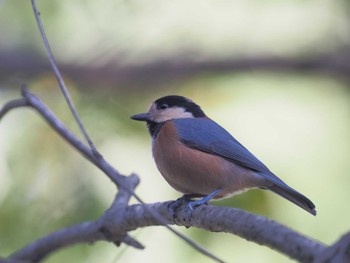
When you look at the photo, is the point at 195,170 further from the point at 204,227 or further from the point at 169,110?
the point at 204,227

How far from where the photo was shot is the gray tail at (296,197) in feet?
13.3

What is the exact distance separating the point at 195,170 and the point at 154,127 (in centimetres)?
70

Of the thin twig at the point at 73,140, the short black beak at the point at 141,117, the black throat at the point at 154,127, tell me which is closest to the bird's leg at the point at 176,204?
the thin twig at the point at 73,140

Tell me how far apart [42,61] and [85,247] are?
127 centimetres

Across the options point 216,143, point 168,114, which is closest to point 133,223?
point 216,143

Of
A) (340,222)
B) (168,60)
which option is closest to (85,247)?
(168,60)

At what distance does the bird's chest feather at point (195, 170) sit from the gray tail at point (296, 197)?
200 mm

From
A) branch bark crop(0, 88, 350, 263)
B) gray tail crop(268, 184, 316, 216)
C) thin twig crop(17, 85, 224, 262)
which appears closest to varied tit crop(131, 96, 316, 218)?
gray tail crop(268, 184, 316, 216)

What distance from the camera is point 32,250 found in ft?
11.8

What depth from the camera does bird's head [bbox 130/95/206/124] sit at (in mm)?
4809

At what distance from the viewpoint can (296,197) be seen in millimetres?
4102

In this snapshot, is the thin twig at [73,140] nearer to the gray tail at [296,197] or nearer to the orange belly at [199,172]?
the orange belly at [199,172]

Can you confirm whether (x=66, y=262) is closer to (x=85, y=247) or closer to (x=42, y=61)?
(x=85, y=247)

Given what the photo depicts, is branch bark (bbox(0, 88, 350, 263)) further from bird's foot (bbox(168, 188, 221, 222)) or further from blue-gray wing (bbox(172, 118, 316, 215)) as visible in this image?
blue-gray wing (bbox(172, 118, 316, 215))
